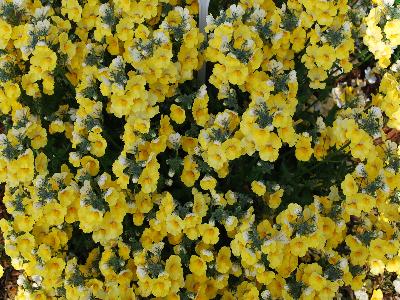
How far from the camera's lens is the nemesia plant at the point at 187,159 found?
2.49m

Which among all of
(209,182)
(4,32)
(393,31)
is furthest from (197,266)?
(393,31)

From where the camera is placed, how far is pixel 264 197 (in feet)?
9.19

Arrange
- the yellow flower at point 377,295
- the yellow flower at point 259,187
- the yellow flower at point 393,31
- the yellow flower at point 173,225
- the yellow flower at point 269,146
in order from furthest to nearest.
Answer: the yellow flower at point 377,295 < the yellow flower at point 393,31 < the yellow flower at point 259,187 < the yellow flower at point 173,225 < the yellow flower at point 269,146

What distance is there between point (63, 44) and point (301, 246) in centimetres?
152

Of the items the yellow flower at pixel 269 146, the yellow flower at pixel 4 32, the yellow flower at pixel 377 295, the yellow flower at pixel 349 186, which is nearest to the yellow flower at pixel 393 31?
the yellow flower at pixel 349 186

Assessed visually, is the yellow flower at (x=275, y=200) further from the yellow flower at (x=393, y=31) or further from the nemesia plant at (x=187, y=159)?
the yellow flower at (x=393, y=31)

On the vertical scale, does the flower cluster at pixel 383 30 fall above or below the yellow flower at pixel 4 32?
above

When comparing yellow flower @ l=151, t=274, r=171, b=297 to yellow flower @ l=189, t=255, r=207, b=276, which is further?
yellow flower @ l=189, t=255, r=207, b=276

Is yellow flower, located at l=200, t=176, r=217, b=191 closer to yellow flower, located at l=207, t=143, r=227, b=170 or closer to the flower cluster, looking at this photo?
yellow flower, located at l=207, t=143, r=227, b=170

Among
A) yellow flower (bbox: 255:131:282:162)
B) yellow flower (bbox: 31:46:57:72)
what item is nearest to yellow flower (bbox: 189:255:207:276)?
yellow flower (bbox: 255:131:282:162)

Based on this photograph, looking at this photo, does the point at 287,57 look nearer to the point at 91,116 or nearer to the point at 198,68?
the point at 198,68

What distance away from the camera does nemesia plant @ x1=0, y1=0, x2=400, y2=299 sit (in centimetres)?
249

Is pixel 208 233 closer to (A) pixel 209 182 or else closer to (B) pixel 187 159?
(A) pixel 209 182

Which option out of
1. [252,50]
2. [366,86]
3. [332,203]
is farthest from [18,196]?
[366,86]
